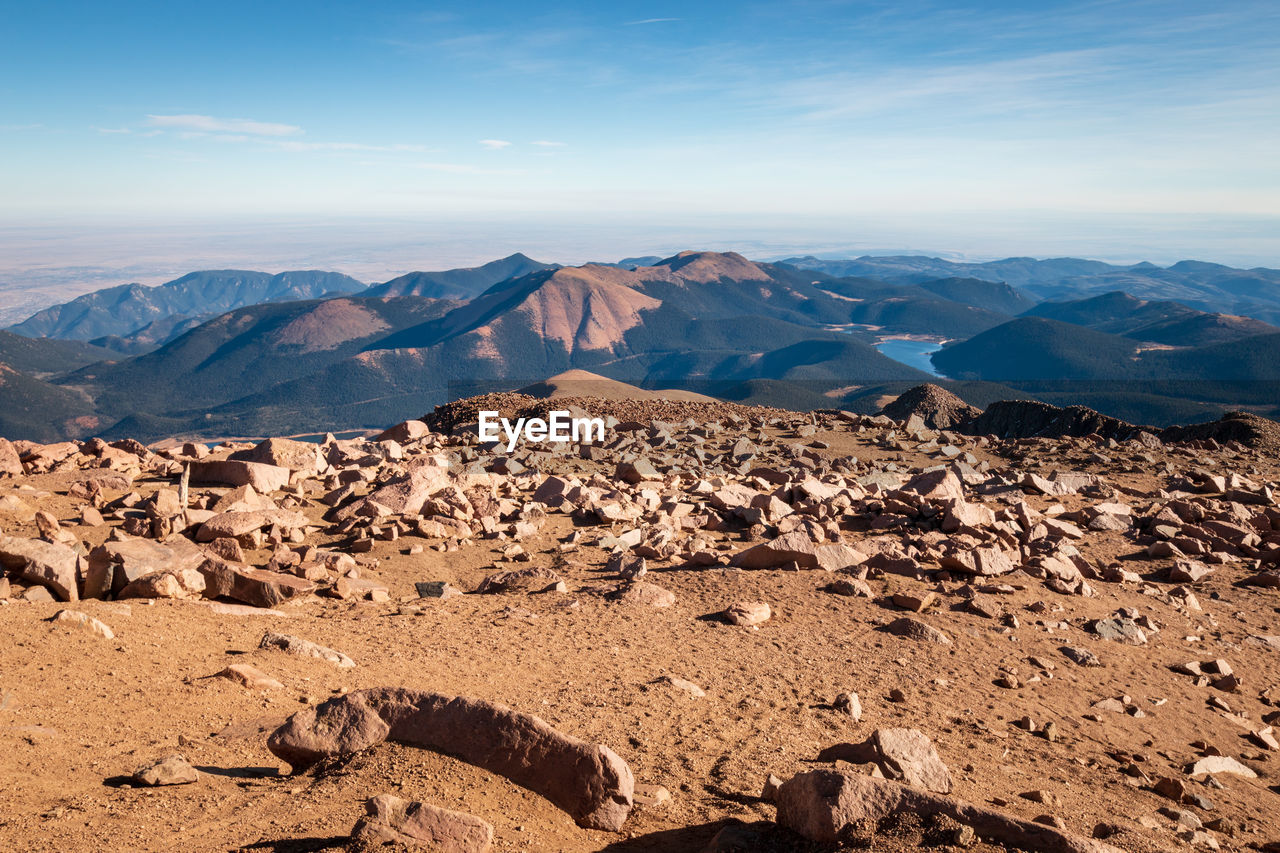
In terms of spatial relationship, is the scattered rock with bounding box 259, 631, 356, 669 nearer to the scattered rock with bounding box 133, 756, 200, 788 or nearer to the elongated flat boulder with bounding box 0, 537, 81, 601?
the scattered rock with bounding box 133, 756, 200, 788

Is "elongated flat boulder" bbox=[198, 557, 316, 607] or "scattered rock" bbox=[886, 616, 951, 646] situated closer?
"scattered rock" bbox=[886, 616, 951, 646]

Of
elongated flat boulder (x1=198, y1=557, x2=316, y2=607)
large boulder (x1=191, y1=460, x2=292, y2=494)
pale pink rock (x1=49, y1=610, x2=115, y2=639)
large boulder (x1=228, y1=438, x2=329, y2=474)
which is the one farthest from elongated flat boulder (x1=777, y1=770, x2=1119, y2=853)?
large boulder (x1=228, y1=438, x2=329, y2=474)

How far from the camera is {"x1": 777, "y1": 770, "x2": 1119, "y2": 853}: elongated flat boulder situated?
170 inches

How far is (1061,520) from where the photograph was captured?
611 inches

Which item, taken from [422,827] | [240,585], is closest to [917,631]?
[422,827]

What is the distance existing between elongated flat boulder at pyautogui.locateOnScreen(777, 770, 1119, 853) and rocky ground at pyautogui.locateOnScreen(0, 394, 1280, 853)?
2cm

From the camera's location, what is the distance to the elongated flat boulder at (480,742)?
5.12 metres

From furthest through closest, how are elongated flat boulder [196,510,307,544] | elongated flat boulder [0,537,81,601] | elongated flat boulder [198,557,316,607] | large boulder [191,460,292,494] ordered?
large boulder [191,460,292,494] → elongated flat boulder [196,510,307,544] → elongated flat boulder [198,557,316,607] → elongated flat boulder [0,537,81,601]

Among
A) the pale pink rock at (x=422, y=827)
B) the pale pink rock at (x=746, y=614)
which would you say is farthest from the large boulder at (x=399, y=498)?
the pale pink rock at (x=422, y=827)

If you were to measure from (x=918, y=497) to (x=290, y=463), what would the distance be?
13.9 meters

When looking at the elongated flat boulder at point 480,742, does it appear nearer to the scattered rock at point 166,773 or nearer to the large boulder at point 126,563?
the scattered rock at point 166,773

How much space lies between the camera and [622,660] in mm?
8648

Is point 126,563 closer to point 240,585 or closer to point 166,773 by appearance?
point 240,585

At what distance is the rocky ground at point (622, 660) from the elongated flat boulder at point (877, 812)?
0.07 ft
